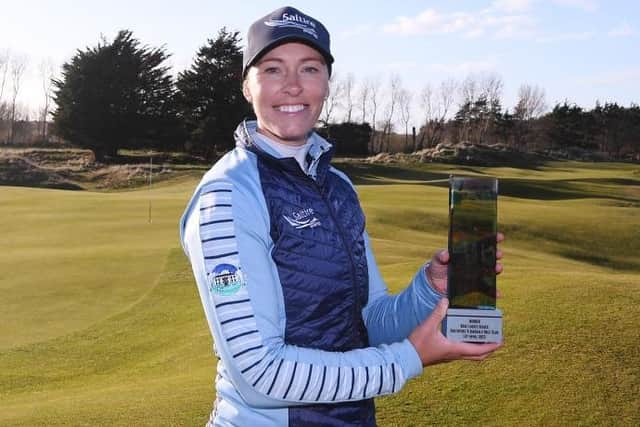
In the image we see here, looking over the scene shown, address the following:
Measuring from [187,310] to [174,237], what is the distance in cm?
725

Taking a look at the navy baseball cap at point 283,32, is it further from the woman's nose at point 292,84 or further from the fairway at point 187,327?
the fairway at point 187,327

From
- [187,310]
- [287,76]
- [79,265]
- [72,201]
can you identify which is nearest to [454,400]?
[287,76]

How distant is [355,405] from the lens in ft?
7.91

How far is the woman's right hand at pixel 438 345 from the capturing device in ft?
7.29

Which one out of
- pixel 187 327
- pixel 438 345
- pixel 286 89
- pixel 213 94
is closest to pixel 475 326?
pixel 438 345

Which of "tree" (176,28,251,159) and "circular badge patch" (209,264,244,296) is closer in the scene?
"circular badge patch" (209,264,244,296)

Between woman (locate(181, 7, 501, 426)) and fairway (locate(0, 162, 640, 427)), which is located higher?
woman (locate(181, 7, 501, 426))

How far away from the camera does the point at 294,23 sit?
7.83ft

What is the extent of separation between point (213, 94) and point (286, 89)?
167 feet

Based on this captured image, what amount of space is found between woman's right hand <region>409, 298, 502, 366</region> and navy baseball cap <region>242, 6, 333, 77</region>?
950 millimetres

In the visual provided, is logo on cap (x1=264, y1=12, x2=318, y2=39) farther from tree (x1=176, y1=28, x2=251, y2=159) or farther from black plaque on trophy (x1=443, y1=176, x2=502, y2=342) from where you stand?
tree (x1=176, y1=28, x2=251, y2=159)

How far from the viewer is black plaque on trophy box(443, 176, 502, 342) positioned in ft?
7.38

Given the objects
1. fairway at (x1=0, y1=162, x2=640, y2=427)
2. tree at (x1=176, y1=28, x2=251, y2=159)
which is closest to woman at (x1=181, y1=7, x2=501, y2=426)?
fairway at (x1=0, y1=162, x2=640, y2=427)

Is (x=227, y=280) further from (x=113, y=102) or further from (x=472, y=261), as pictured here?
(x=113, y=102)
